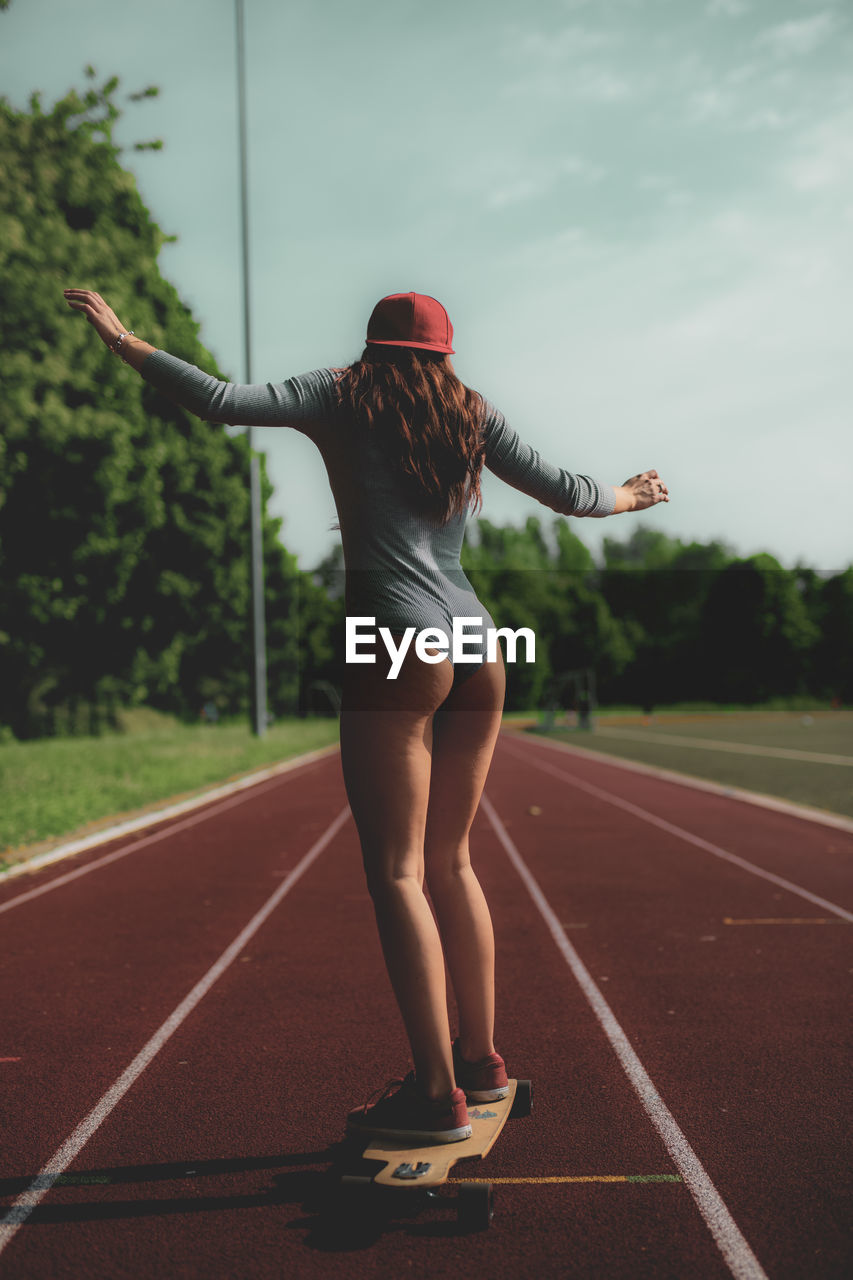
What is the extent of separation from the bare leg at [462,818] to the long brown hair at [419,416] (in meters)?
0.46

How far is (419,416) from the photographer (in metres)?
2.49

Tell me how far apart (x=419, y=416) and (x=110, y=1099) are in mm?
2539

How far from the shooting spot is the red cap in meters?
2.54

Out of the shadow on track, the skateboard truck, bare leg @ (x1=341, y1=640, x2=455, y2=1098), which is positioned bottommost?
the shadow on track

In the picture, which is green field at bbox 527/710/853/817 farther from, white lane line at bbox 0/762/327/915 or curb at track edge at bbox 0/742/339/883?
curb at track edge at bbox 0/742/339/883

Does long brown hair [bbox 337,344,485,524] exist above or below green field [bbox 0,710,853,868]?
above

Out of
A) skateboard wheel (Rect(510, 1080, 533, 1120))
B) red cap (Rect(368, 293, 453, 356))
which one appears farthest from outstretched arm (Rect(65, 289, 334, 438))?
skateboard wheel (Rect(510, 1080, 533, 1120))

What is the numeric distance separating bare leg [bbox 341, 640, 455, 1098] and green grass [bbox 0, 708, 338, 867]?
22.7ft

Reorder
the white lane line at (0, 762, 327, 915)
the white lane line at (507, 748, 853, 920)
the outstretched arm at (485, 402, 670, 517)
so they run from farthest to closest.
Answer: the white lane line at (0, 762, 327, 915) < the white lane line at (507, 748, 853, 920) < the outstretched arm at (485, 402, 670, 517)

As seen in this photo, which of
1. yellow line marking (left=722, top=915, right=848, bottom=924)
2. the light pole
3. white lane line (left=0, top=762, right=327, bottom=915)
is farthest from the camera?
the light pole

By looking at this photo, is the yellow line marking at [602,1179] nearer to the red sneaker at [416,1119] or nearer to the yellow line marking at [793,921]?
the red sneaker at [416,1119]

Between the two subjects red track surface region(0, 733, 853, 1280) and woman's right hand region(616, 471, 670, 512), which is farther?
woman's right hand region(616, 471, 670, 512)

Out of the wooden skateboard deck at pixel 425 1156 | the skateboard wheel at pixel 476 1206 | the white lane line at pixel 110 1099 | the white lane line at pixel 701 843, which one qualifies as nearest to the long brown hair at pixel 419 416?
the wooden skateboard deck at pixel 425 1156

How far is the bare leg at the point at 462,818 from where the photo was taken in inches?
102
